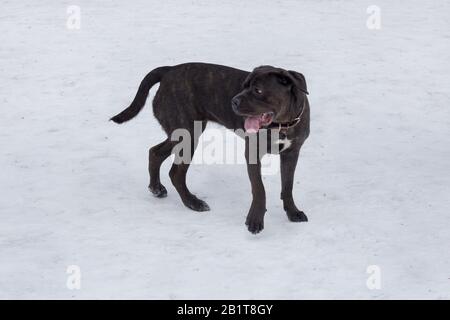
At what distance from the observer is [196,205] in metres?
6.86

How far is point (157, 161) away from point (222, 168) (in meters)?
1.07

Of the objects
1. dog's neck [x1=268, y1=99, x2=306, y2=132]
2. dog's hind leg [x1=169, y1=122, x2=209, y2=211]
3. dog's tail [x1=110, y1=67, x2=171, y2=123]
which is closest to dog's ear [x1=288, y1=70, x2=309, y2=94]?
dog's neck [x1=268, y1=99, x2=306, y2=132]

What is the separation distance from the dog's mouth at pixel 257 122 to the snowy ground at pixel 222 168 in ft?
3.26

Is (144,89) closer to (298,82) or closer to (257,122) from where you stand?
(257,122)

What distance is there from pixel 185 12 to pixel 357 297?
9181 mm

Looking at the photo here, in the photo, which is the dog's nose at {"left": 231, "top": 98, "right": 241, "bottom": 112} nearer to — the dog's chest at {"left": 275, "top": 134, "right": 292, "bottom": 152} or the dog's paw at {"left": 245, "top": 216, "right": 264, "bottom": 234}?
the dog's chest at {"left": 275, "top": 134, "right": 292, "bottom": 152}

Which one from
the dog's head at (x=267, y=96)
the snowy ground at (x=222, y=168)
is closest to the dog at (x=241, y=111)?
the dog's head at (x=267, y=96)

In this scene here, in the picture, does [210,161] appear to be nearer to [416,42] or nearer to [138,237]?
[138,237]

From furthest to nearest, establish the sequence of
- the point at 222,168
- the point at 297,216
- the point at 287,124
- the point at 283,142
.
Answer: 1. the point at 222,168
2. the point at 297,216
3. the point at 283,142
4. the point at 287,124

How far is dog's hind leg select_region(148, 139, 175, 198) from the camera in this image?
22.8ft

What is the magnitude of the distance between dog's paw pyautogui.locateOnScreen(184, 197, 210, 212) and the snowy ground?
7.3 inches

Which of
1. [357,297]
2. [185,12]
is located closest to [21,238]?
[357,297]

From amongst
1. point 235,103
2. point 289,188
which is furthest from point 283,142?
point 235,103

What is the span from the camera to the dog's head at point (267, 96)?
19.3 ft
